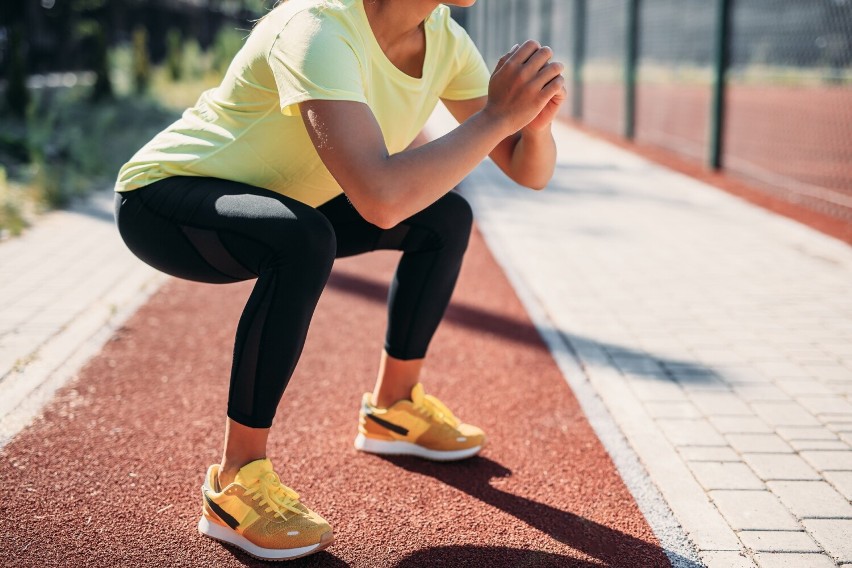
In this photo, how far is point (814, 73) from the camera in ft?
64.7

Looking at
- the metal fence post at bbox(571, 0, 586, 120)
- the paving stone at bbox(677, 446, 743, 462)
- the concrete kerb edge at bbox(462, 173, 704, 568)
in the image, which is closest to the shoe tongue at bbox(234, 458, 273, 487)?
the concrete kerb edge at bbox(462, 173, 704, 568)

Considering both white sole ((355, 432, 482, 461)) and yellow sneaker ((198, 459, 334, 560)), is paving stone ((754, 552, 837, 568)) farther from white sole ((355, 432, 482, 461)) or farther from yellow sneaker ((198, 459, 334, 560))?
yellow sneaker ((198, 459, 334, 560))

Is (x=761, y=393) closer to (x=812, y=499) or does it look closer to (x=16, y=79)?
(x=812, y=499)

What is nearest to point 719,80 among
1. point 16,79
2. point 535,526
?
point 535,526

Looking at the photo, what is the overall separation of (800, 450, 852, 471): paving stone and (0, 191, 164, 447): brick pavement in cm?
270

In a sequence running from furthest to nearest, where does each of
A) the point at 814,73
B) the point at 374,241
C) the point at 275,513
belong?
1. the point at 814,73
2. the point at 374,241
3. the point at 275,513

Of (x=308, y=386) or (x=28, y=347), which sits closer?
(x=308, y=386)

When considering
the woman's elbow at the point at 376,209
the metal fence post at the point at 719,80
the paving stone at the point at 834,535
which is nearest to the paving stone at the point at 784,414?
the paving stone at the point at 834,535

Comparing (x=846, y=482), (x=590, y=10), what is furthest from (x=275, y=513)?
(x=590, y=10)

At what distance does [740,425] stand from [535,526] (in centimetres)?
106

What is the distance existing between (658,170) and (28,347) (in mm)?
7616

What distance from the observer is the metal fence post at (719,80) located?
30.8ft

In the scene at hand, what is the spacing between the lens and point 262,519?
2.36 m

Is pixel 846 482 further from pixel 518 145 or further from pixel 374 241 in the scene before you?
pixel 374 241
